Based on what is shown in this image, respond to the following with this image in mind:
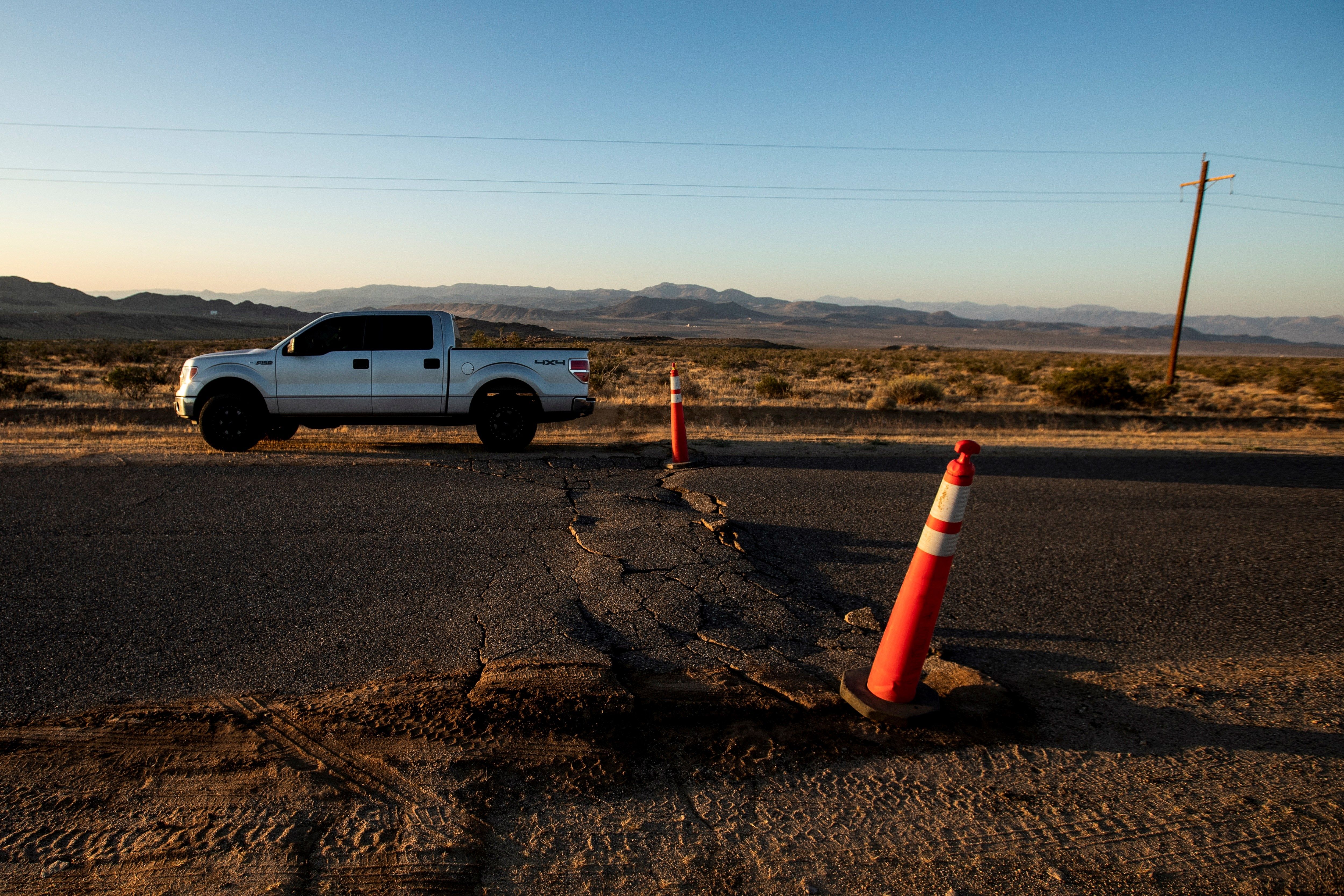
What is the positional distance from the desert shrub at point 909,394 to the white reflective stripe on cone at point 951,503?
16147mm

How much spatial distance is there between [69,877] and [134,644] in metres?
1.95

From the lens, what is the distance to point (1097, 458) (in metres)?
10.2

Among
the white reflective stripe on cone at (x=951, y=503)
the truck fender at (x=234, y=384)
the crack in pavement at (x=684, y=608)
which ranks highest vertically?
the white reflective stripe on cone at (x=951, y=503)

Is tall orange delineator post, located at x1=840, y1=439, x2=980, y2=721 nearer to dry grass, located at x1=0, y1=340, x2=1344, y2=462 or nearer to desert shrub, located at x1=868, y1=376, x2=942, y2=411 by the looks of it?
dry grass, located at x1=0, y1=340, x2=1344, y2=462

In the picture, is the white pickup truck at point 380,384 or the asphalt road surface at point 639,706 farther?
the white pickup truck at point 380,384

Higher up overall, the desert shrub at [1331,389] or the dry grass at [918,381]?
the desert shrub at [1331,389]

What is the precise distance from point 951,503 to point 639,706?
1.73 m

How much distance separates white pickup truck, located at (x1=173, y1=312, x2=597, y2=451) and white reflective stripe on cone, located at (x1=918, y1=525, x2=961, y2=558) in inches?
285

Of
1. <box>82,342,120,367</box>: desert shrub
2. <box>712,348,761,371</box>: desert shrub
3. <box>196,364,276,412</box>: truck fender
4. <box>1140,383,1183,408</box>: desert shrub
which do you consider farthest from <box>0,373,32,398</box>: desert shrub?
<box>1140,383,1183,408</box>: desert shrub

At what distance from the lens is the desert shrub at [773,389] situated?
21.6 metres

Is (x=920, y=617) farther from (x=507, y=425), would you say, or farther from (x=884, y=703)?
(x=507, y=425)

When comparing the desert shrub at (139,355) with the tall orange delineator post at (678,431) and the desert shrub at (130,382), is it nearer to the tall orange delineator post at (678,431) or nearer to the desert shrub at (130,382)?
the desert shrub at (130,382)

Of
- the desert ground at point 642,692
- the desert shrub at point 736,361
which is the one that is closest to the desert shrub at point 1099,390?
the desert ground at point 642,692

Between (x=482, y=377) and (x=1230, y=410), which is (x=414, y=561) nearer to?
(x=482, y=377)
